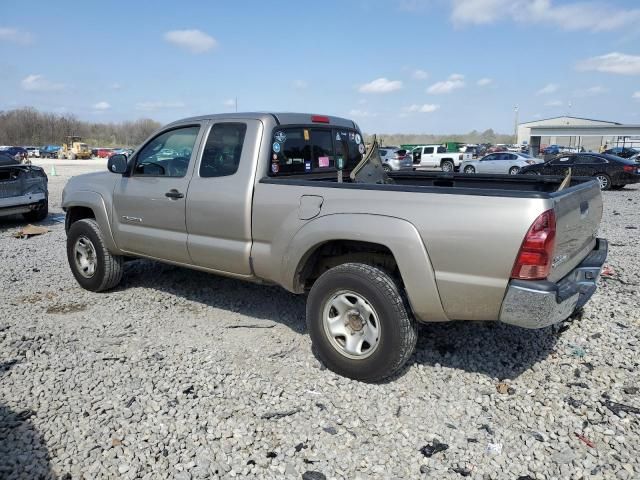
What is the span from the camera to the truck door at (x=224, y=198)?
4.07m

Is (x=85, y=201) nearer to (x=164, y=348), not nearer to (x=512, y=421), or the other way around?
(x=164, y=348)

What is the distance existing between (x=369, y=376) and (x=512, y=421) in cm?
96

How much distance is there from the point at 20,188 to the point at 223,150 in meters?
7.67

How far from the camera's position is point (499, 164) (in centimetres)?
2850

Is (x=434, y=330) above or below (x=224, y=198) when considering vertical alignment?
below

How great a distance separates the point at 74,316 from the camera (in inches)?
194

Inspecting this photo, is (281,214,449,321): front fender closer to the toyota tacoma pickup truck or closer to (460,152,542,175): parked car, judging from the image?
the toyota tacoma pickup truck

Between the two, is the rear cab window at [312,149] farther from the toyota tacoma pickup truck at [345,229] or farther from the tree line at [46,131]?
the tree line at [46,131]

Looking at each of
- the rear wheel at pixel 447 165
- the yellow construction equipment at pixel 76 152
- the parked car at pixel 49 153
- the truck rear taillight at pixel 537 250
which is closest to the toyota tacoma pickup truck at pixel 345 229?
the truck rear taillight at pixel 537 250

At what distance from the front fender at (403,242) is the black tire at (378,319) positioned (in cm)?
13

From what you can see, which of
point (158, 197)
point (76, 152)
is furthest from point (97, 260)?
point (76, 152)

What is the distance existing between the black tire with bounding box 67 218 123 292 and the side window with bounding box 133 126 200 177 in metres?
0.92

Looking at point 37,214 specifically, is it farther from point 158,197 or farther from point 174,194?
point 174,194

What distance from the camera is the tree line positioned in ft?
342
